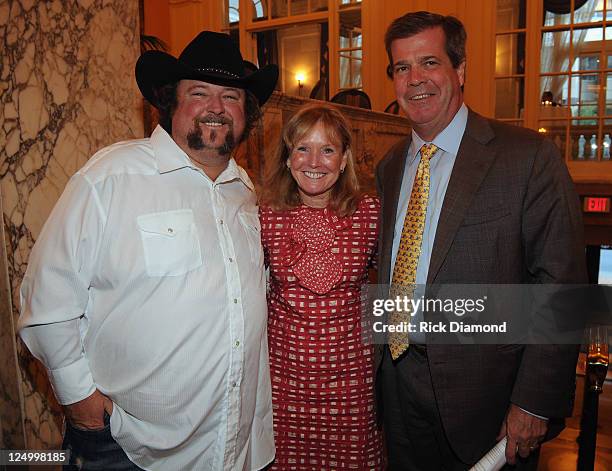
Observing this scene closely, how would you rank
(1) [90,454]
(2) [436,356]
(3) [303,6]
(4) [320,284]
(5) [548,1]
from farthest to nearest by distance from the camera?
(3) [303,6], (5) [548,1], (4) [320,284], (2) [436,356], (1) [90,454]

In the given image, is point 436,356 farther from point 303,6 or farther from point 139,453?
point 303,6

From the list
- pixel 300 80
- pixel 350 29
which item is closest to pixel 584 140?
pixel 350 29

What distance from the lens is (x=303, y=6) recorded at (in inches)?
303

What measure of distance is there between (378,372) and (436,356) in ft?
0.96

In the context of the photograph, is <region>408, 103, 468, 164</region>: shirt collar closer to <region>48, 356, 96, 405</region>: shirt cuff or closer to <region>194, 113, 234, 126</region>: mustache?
<region>194, 113, 234, 126</region>: mustache

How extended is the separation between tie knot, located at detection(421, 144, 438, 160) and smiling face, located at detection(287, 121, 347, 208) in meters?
0.31

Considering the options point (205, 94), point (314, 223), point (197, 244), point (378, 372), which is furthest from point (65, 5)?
point (378, 372)

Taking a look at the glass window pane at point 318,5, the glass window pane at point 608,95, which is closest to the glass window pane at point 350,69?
the glass window pane at point 318,5

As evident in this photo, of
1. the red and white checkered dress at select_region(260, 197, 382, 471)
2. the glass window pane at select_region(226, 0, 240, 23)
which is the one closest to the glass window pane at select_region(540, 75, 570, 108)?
the glass window pane at select_region(226, 0, 240, 23)

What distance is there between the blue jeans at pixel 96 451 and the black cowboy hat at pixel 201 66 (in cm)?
106

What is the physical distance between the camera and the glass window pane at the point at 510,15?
635 cm

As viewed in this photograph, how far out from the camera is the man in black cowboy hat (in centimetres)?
148

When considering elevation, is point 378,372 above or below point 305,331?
below

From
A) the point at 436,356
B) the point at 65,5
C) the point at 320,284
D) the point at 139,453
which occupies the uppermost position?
the point at 65,5
